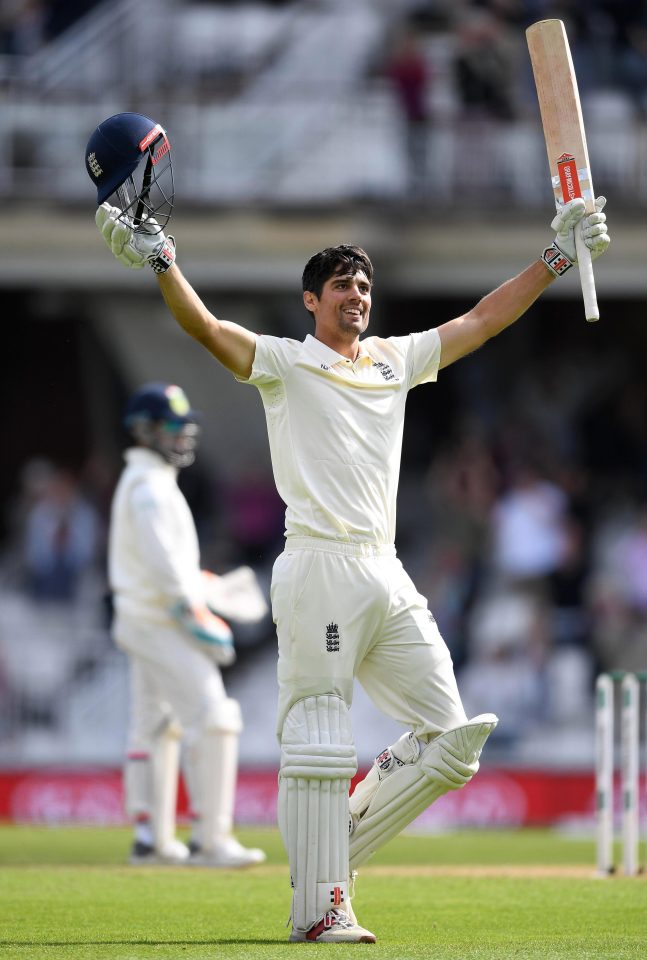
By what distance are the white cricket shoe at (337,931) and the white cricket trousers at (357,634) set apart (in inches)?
21.0

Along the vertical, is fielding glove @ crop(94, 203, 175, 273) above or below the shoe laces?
above

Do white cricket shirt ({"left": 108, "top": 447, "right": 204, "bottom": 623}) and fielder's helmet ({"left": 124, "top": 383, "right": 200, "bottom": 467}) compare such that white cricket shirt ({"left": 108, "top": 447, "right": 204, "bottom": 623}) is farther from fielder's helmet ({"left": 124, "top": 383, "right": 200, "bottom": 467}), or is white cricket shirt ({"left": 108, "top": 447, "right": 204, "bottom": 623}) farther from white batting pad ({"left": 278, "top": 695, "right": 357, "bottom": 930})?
white batting pad ({"left": 278, "top": 695, "right": 357, "bottom": 930})

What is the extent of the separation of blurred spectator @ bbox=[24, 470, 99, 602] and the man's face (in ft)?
27.6

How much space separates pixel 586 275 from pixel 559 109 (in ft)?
1.82

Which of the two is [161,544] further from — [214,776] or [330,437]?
[330,437]

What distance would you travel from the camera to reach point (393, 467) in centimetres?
561

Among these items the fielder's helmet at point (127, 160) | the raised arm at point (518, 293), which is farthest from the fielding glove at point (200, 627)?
the fielder's helmet at point (127, 160)

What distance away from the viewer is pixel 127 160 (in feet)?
17.7

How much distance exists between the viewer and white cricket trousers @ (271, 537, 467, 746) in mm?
5395

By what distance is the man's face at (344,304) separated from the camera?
5.61 meters

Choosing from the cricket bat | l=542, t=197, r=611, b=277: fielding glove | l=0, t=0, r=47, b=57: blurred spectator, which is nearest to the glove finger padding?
l=542, t=197, r=611, b=277: fielding glove

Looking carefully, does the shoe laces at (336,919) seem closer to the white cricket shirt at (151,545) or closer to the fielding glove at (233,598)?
the white cricket shirt at (151,545)

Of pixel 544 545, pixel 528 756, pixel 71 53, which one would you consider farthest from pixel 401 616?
pixel 71 53

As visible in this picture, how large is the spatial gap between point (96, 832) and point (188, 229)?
5.08 m
